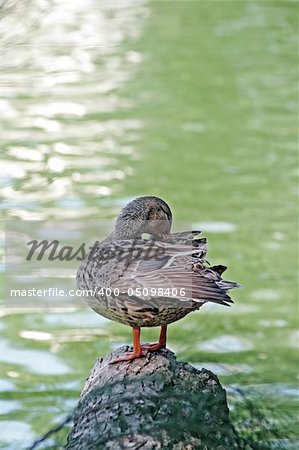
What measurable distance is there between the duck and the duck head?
9 centimetres

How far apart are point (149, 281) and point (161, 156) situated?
221 inches

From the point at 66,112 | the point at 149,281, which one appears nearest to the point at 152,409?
the point at 149,281

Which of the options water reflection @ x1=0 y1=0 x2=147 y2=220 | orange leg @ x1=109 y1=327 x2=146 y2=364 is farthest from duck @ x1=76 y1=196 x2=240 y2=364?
water reflection @ x1=0 y1=0 x2=147 y2=220

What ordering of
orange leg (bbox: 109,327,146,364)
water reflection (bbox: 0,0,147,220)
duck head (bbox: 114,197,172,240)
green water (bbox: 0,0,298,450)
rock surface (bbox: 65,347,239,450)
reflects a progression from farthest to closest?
1. water reflection (bbox: 0,0,147,220)
2. green water (bbox: 0,0,298,450)
3. duck head (bbox: 114,197,172,240)
4. orange leg (bbox: 109,327,146,364)
5. rock surface (bbox: 65,347,239,450)

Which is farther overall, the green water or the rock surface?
the green water

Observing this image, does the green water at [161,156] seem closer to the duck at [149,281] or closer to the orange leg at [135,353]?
the orange leg at [135,353]

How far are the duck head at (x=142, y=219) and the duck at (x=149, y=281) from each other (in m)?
0.09

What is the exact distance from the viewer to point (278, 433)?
3.40 meters

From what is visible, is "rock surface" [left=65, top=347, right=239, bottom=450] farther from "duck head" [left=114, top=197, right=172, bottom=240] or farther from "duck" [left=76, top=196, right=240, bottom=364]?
"duck head" [left=114, top=197, right=172, bottom=240]

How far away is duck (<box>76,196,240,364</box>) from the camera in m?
2.86

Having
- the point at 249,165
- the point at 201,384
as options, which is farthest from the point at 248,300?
the point at 201,384

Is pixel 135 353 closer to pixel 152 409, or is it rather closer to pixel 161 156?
pixel 152 409

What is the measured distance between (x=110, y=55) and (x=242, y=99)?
1802mm

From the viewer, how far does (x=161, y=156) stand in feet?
27.8
